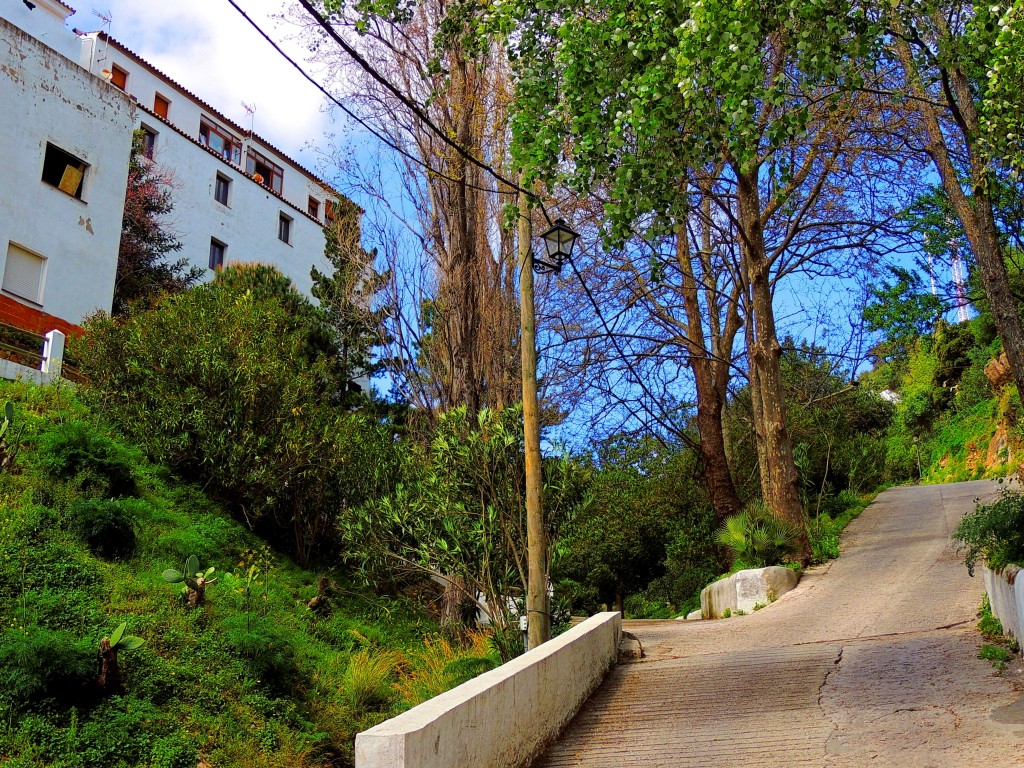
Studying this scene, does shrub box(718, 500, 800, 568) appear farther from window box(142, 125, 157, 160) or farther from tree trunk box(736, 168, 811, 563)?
window box(142, 125, 157, 160)

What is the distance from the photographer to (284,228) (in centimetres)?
3588

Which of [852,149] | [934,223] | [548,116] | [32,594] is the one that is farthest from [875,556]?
[32,594]

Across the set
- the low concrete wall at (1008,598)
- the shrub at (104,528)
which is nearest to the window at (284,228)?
the shrub at (104,528)

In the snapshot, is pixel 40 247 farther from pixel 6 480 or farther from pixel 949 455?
pixel 949 455

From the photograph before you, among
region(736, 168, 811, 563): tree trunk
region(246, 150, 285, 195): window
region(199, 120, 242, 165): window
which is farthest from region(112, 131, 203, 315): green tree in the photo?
region(736, 168, 811, 563): tree trunk

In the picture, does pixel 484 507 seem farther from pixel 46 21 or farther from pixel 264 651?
pixel 46 21

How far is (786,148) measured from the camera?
17000 millimetres

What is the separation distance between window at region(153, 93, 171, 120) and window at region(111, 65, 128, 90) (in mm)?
1438

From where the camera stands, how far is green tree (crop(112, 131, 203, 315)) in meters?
25.5

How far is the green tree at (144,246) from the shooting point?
25.5 meters

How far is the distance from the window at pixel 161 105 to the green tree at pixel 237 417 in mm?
18797

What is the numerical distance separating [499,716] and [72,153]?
68.7 ft

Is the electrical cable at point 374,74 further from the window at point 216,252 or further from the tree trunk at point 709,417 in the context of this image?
the window at point 216,252

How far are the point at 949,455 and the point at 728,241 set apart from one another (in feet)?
66.7
